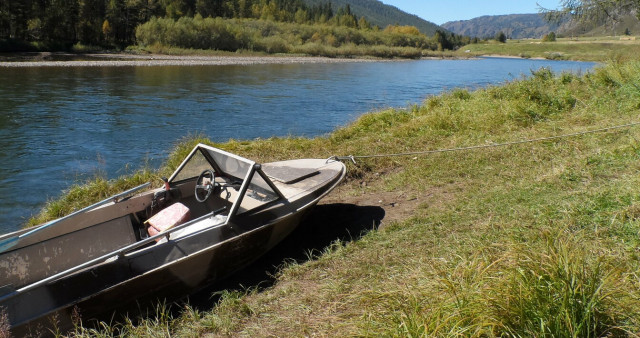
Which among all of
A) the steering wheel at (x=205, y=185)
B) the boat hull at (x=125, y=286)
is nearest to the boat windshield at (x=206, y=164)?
the steering wheel at (x=205, y=185)

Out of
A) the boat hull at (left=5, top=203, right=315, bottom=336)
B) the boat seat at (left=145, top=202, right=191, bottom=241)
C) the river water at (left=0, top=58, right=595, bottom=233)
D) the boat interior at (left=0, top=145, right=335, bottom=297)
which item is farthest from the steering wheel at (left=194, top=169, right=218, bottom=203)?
the river water at (left=0, top=58, right=595, bottom=233)

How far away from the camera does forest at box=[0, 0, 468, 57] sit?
167ft

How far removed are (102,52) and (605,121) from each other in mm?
54529

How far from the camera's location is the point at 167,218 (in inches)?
234

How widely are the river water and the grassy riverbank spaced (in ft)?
10.5

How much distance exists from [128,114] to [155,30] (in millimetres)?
47158

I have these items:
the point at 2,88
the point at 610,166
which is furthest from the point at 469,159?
the point at 2,88

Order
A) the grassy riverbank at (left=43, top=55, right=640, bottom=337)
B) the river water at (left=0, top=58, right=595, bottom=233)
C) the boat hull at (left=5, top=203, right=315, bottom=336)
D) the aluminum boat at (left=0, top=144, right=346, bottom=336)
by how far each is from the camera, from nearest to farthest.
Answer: the grassy riverbank at (left=43, top=55, right=640, bottom=337) < the boat hull at (left=5, top=203, right=315, bottom=336) < the aluminum boat at (left=0, top=144, right=346, bottom=336) < the river water at (left=0, top=58, right=595, bottom=233)

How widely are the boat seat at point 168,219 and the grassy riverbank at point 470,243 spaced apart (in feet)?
3.75

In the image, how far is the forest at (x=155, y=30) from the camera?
167 feet

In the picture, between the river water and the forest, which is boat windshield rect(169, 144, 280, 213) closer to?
the river water

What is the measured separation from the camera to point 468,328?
118 inches

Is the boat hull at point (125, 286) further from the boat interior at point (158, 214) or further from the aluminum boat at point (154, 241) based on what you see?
the boat interior at point (158, 214)

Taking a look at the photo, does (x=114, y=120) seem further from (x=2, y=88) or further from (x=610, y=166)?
(x=610, y=166)
